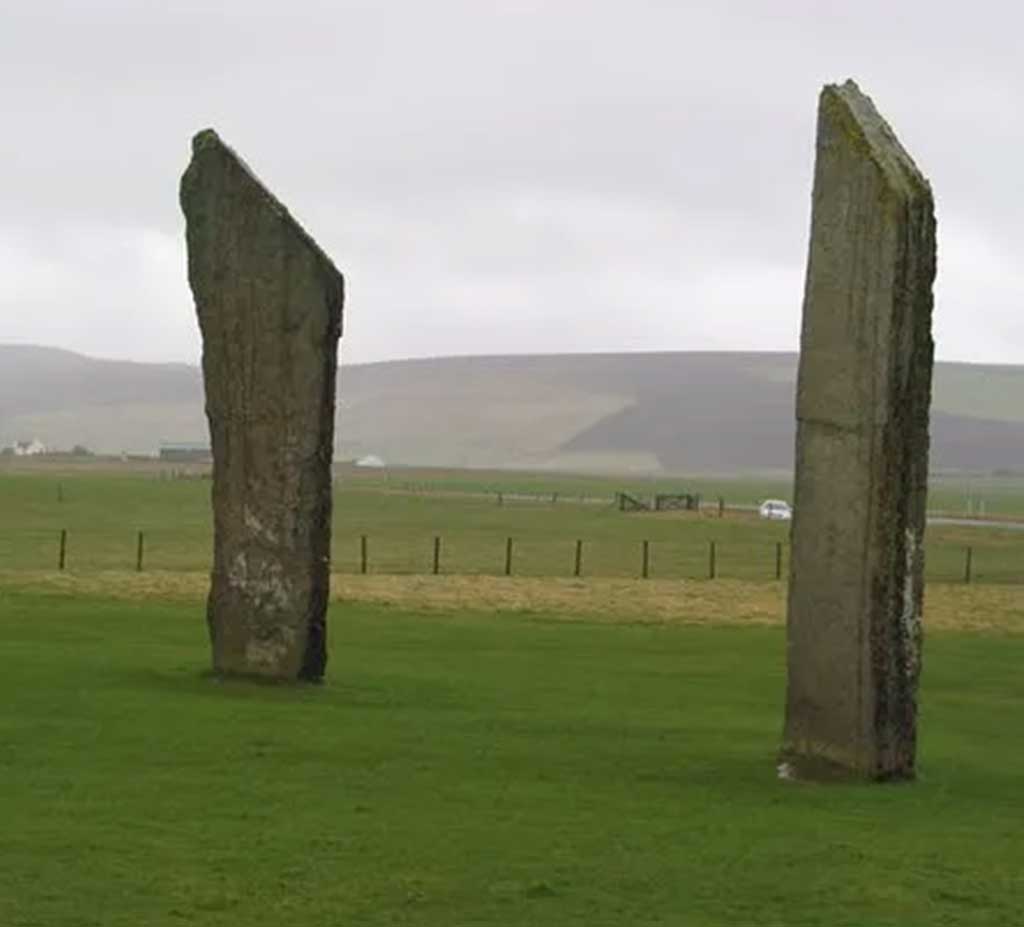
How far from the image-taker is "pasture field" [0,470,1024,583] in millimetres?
54969

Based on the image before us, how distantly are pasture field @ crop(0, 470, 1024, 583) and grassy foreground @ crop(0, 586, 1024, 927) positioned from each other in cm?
2461

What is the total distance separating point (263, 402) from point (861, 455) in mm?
7600

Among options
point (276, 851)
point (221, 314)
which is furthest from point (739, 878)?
point (221, 314)

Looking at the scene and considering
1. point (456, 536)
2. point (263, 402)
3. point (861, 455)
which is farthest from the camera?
point (456, 536)

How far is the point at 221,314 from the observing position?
73.5 ft

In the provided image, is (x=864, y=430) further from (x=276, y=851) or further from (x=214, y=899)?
(x=214, y=899)

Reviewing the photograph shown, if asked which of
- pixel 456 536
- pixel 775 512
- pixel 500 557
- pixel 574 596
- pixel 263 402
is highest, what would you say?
pixel 263 402

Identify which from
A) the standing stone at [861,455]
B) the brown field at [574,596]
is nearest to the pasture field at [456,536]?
the brown field at [574,596]

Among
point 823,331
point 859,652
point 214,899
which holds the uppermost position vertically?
point 823,331

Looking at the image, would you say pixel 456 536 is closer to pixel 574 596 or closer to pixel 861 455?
pixel 574 596

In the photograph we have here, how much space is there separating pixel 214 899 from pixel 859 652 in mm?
6560

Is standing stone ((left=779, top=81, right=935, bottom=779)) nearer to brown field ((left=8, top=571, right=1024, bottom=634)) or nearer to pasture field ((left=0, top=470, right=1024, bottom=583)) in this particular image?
brown field ((left=8, top=571, right=1024, bottom=634))

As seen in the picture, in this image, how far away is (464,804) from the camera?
15.2 m

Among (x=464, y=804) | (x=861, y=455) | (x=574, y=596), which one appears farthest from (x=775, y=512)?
(x=464, y=804)
